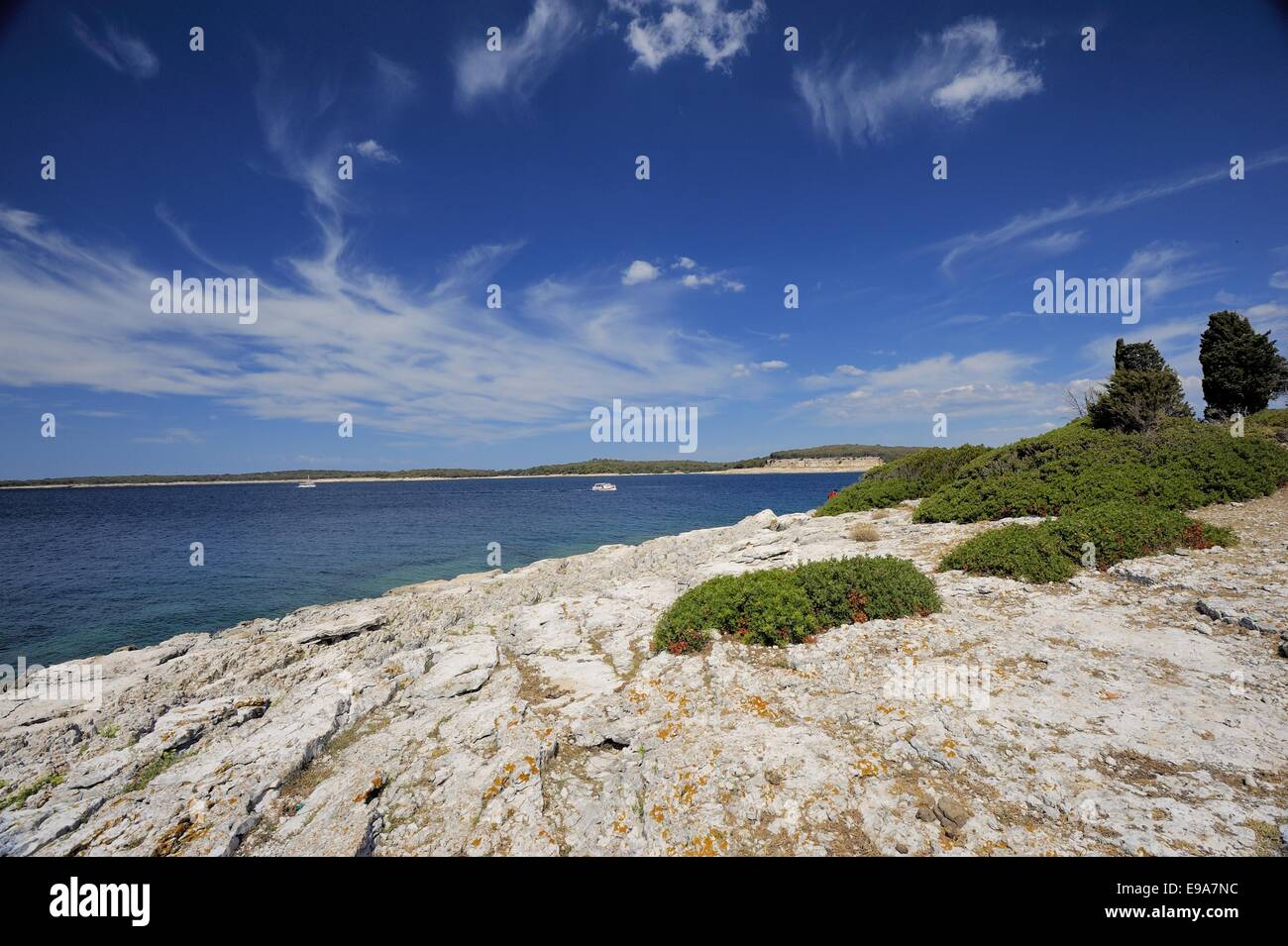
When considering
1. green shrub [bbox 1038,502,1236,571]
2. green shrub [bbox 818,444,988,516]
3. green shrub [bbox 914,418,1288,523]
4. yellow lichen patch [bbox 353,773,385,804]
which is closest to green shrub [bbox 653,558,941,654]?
green shrub [bbox 1038,502,1236,571]

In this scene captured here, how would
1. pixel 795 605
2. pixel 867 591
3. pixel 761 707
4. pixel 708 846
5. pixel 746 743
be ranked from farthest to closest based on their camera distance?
pixel 867 591
pixel 795 605
pixel 761 707
pixel 746 743
pixel 708 846

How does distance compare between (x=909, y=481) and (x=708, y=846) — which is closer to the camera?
(x=708, y=846)

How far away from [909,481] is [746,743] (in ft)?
69.2

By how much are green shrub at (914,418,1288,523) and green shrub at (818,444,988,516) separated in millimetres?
3580

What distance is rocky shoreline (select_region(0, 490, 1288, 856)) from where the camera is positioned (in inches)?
168

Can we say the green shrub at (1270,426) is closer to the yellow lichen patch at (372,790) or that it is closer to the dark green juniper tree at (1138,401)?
the dark green juniper tree at (1138,401)

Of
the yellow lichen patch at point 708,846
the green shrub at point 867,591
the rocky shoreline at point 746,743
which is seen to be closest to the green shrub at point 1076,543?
the rocky shoreline at point 746,743

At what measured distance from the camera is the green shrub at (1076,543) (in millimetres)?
10016

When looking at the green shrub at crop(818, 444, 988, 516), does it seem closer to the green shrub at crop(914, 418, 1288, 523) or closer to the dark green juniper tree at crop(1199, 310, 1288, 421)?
the green shrub at crop(914, 418, 1288, 523)

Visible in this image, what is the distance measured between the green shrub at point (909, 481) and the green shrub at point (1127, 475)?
3580mm

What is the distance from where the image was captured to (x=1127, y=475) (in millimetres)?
14398

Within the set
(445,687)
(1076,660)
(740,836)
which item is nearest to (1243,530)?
(1076,660)

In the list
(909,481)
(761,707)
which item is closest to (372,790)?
(761,707)

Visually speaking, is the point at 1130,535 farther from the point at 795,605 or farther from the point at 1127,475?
the point at 795,605
